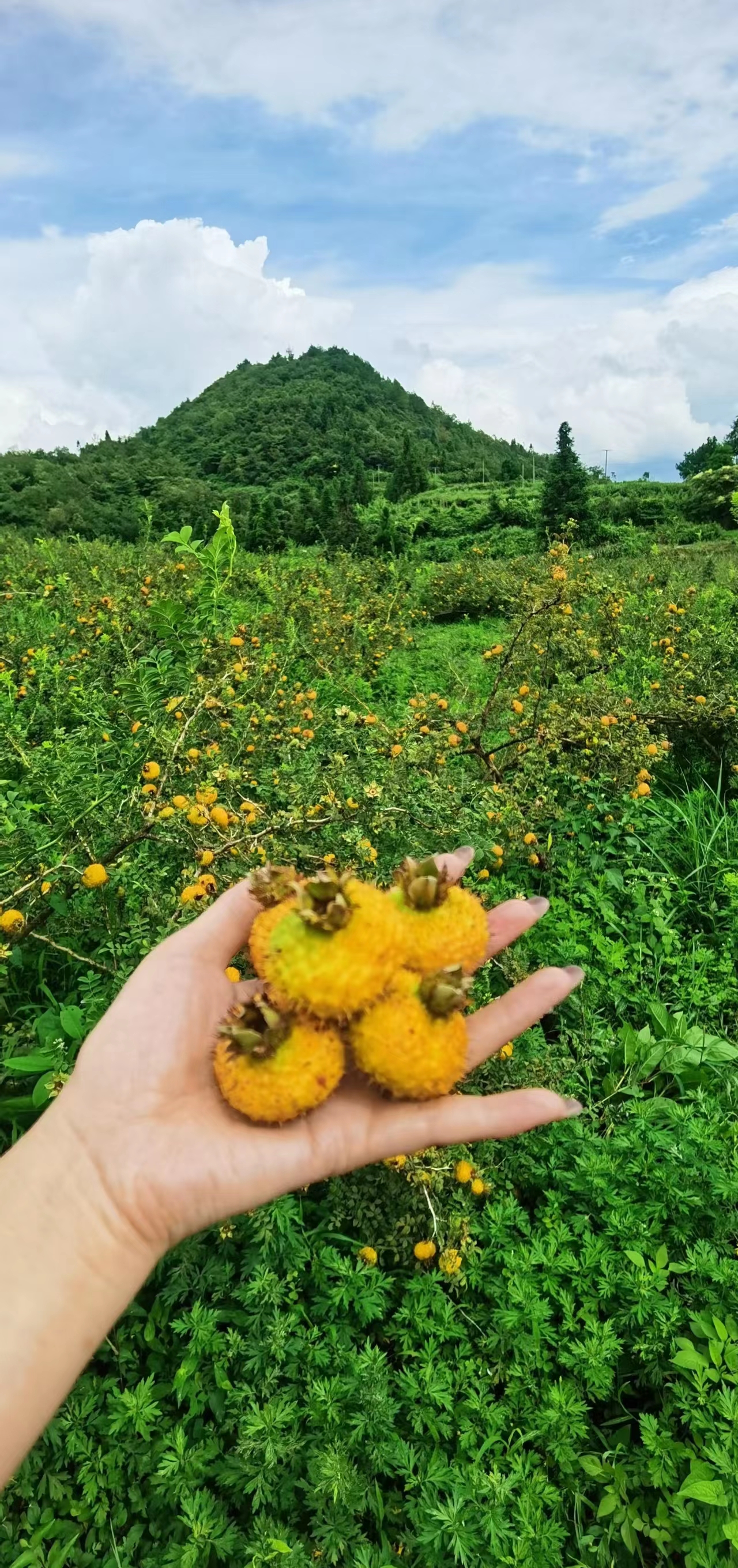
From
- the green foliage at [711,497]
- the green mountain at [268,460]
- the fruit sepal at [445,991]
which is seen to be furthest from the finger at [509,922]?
the green foliage at [711,497]

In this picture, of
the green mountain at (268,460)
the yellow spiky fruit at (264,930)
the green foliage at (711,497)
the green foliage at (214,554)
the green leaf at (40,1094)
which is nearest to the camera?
the yellow spiky fruit at (264,930)

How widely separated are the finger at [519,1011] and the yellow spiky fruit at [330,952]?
29 centimetres

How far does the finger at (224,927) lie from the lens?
1.72 m

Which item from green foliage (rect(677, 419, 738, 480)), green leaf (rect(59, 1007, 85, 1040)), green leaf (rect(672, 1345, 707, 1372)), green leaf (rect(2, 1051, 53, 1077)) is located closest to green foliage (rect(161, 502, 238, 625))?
green leaf (rect(59, 1007, 85, 1040))

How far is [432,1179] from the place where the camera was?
2121mm

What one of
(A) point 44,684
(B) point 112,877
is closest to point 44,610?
(A) point 44,684

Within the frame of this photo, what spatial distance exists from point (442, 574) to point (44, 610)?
519 cm

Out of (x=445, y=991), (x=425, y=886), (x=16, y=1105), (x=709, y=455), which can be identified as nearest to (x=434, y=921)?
(x=425, y=886)

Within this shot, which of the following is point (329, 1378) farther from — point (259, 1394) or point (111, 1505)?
point (111, 1505)

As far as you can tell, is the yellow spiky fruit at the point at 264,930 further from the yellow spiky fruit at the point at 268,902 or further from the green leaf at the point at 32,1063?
the green leaf at the point at 32,1063

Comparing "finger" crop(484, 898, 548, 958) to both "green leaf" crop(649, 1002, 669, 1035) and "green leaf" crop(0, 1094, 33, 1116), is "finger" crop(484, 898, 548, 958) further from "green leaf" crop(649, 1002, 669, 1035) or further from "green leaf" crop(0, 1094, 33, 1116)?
"green leaf" crop(0, 1094, 33, 1116)

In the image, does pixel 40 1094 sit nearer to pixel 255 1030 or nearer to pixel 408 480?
pixel 255 1030

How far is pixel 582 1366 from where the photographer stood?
1915mm

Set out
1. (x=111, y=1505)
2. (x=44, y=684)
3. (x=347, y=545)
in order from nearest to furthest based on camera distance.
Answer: (x=111, y=1505) < (x=44, y=684) < (x=347, y=545)
